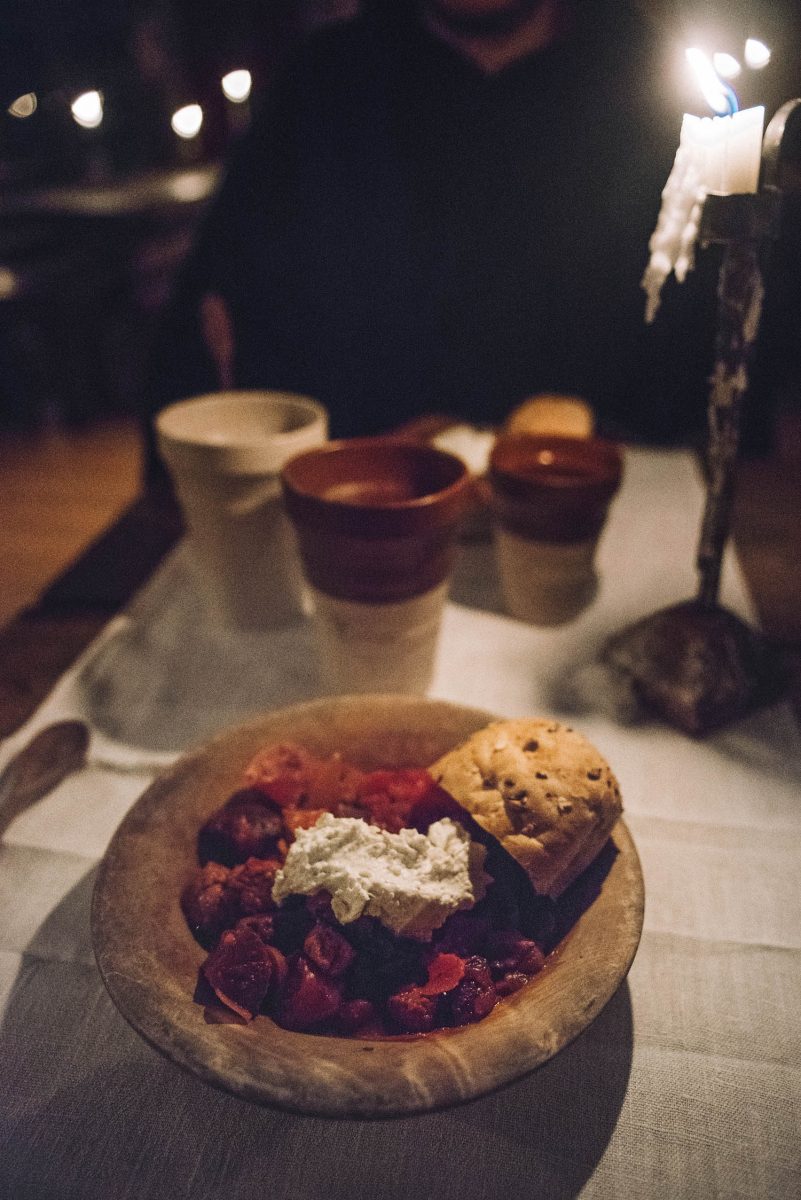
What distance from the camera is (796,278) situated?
178 cm

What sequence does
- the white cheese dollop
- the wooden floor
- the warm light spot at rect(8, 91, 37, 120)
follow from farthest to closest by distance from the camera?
the wooden floor < the warm light spot at rect(8, 91, 37, 120) < the white cheese dollop

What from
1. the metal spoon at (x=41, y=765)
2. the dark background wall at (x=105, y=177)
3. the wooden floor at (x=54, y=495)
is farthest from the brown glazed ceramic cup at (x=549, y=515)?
the dark background wall at (x=105, y=177)

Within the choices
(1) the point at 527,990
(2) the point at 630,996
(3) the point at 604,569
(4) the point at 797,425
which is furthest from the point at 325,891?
(4) the point at 797,425

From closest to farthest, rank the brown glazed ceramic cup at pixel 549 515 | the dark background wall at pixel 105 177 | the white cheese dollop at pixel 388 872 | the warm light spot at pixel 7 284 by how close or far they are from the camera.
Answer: the white cheese dollop at pixel 388 872, the brown glazed ceramic cup at pixel 549 515, the warm light spot at pixel 7 284, the dark background wall at pixel 105 177

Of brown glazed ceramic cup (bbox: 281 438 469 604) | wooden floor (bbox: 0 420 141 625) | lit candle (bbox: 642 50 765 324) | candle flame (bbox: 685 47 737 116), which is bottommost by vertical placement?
wooden floor (bbox: 0 420 141 625)

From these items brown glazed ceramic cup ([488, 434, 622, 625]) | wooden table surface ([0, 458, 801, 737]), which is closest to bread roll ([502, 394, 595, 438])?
brown glazed ceramic cup ([488, 434, 622, 625])

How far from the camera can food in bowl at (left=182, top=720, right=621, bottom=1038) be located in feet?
1.78

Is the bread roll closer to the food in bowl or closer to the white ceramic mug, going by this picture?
the white ceramic mug

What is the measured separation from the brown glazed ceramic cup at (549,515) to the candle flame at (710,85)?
435 mm

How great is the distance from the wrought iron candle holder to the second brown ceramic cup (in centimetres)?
27

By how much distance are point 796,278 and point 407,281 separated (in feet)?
2.97

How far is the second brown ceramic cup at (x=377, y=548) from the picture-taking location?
84cm

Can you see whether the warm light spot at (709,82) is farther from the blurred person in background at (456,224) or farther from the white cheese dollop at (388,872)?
the blurred person in background at (456,224)

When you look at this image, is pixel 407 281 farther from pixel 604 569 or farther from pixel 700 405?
pixel 604 569
